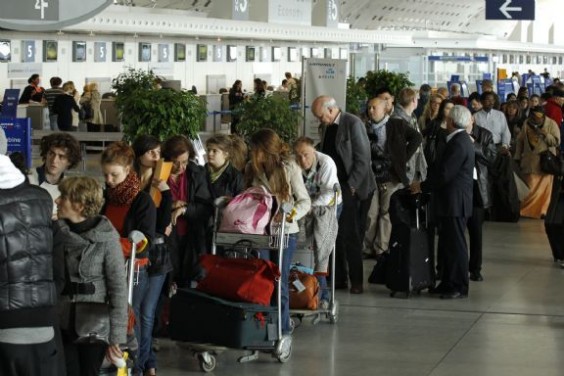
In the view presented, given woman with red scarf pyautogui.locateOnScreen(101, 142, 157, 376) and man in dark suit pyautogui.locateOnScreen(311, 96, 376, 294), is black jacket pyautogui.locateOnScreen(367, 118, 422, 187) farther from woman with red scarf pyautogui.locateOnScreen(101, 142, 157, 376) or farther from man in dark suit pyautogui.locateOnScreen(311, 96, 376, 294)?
woman with red scarf pyautogui.locateOnScreen(101, 142, 157, 376)

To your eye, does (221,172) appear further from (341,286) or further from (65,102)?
(65,102)

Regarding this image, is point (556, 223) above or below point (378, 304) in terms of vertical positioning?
above

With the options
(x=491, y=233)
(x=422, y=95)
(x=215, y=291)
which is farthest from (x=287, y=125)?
(x=422, y=95)

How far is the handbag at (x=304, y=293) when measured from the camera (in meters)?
9.77

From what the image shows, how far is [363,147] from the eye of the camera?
1144 cm

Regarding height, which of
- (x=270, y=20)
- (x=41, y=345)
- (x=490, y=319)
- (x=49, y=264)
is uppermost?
(x=270, y=20)

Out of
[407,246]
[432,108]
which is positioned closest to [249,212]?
[407,246]

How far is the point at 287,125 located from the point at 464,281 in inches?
170

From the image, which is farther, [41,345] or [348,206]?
[348,206]

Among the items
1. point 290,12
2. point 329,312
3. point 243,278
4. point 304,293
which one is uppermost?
point 290,12

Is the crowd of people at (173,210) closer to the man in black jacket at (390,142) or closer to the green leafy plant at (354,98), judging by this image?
the man in black jacket at (390,142)

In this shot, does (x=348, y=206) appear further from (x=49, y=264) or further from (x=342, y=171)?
(x=49, y=264)

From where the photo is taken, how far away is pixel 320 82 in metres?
16.5

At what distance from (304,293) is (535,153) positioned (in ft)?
27.1
